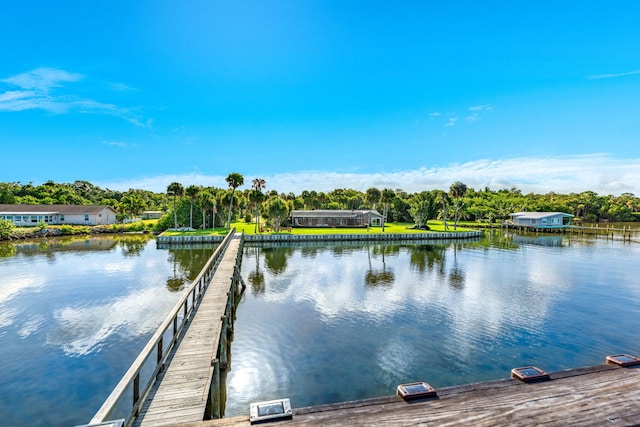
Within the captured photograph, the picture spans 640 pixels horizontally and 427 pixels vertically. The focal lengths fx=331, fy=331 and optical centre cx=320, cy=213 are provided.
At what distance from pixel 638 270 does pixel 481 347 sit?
2906 cm

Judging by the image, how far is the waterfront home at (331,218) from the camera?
7331cm

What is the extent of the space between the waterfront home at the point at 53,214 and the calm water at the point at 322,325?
1644 inches

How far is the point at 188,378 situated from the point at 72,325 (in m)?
11.8

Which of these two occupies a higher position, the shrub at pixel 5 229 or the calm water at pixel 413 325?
the shrub at pixel 5 229

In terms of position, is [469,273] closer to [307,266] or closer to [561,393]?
[307,266]

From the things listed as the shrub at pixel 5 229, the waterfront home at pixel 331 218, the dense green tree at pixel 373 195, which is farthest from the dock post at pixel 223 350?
the dense green tree at pixel 373 195

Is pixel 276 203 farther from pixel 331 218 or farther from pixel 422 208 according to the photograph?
pixel 422 208

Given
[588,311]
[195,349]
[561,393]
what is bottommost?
[588,311]

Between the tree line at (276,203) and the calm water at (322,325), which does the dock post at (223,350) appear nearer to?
the calm water at (322,325)

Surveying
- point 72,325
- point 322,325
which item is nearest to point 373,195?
point 322,325

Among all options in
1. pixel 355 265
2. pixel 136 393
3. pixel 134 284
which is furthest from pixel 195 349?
pixel 355 265

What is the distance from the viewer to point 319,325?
17156 mm

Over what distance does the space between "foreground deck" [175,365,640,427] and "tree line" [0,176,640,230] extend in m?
56.1

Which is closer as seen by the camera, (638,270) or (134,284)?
(134,284)
